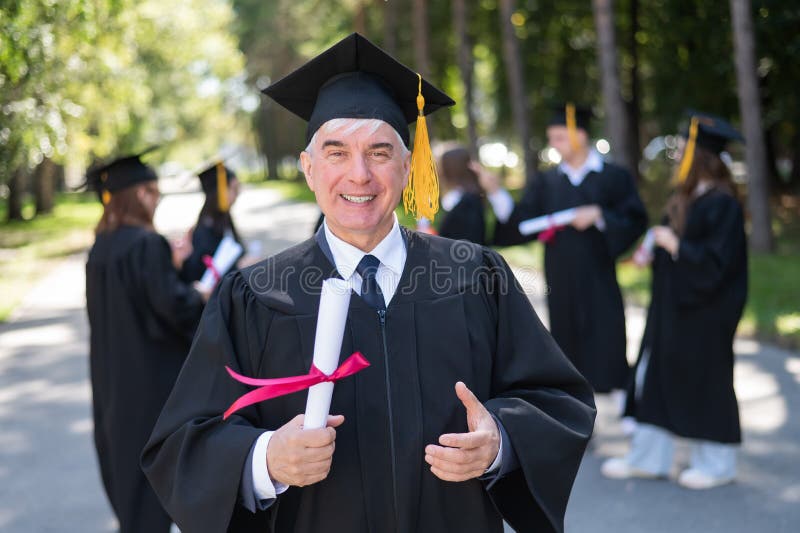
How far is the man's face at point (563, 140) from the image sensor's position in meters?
6.65

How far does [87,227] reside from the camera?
28.8 meters

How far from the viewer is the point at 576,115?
21.7ft

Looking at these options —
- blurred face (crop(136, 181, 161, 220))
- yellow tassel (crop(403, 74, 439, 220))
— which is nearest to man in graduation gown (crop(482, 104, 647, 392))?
blurred face (crop(136, 181, 161, 220))

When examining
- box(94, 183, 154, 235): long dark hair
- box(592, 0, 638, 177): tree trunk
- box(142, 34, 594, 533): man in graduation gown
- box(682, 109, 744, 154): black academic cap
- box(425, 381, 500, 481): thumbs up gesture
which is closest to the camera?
box(425, 381, 500, 481): thumbs up gesture

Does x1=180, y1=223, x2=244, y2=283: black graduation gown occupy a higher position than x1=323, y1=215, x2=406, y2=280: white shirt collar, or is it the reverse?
x1=323, y1=215, x2=406, y2=280: white shirt collar

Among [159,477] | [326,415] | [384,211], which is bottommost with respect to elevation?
[159,477]

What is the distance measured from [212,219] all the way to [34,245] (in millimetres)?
18276

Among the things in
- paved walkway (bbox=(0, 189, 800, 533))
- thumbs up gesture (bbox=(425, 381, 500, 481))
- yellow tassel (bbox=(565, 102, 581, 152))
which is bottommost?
paved walkway (bbox=(0, 189, 800, 533))

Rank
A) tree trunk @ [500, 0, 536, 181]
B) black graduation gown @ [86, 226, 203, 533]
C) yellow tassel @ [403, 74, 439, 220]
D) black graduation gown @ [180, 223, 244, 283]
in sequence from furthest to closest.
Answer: tree trunk @ [500, 0, 536, 181]
black graduation gown @ [180, 223, 244, 283]
black graduation gown @ [86, 226, 203, 533]
yellow tassel @ [403, 74, 439, 220]

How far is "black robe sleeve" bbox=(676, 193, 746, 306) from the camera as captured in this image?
5.75 meters

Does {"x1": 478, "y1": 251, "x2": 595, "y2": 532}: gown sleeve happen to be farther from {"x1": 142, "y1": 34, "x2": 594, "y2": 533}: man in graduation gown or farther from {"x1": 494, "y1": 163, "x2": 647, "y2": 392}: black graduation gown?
{"x1": 494, "y1": 163, "x2": 647, "y2": 392}: black graduation gown

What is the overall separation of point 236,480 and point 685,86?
22266 millimetres

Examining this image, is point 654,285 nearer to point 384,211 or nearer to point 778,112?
point 384,211

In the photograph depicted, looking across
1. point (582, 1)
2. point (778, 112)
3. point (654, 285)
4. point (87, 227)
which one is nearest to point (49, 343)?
point (654, 285)
